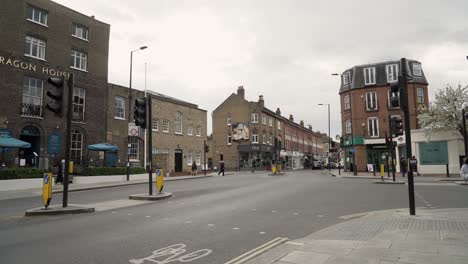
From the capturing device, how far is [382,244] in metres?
5.83

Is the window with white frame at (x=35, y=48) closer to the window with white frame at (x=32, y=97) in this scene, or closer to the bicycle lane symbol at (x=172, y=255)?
the window with white frame at (x=32, y=97)

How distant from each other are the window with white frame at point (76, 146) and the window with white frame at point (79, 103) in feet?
3.72

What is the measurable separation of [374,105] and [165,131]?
26921mm

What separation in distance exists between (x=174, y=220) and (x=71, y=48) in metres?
23.7

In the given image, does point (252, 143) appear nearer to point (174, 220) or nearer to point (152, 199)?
point (152, 199)

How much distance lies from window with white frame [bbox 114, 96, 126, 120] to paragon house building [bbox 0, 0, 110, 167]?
1459 millimetres

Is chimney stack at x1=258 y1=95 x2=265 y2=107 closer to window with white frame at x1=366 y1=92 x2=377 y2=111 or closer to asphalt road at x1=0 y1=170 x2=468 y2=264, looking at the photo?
window with white frame at x1=366 y1=92 x2=377 y2=111

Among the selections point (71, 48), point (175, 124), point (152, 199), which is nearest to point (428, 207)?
point (152, 199)

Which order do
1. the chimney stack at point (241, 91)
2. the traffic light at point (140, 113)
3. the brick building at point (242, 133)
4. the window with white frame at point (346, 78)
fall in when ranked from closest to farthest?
1. the traffic light at point (140, 113)
2. the window with white frame at point (346, 78)
3. the brick building at point (242, 133)
4. the chimney stack at point (241, 91)

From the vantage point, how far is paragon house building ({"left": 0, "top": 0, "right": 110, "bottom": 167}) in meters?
22.8

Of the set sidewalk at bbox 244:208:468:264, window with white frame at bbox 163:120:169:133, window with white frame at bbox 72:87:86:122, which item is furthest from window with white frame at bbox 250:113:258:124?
sidewalk at bbox 244:208:468:264

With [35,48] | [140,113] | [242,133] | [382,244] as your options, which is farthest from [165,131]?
[382,244]

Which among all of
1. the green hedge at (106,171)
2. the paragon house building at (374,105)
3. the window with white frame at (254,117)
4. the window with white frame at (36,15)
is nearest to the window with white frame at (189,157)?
the green hedge at (106,171)

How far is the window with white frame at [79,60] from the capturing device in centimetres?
2731
